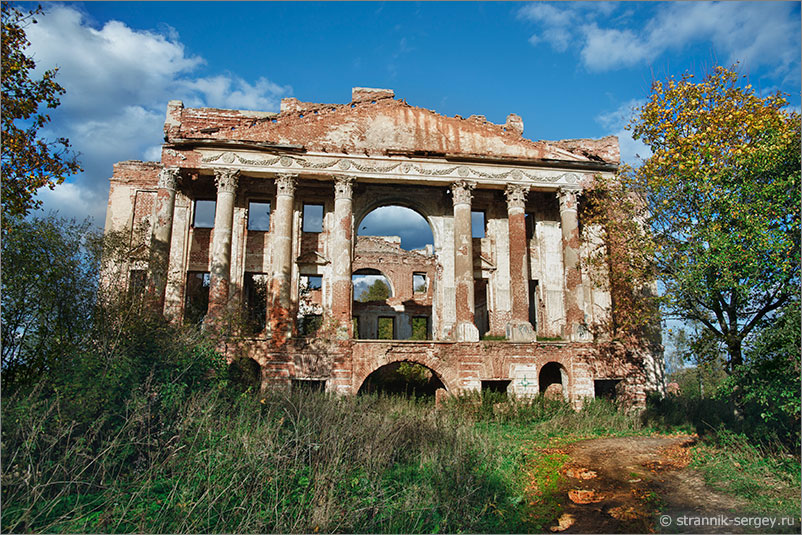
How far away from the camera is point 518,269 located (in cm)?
1828

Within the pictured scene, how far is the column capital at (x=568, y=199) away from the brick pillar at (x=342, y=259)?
7.41m

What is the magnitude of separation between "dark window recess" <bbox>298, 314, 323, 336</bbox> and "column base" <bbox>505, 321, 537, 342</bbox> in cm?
680

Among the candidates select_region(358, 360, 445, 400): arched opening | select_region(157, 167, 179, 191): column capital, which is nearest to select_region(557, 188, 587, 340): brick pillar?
select_region(358, 360, 445, 400): arched opening

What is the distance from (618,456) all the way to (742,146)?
6741 mm

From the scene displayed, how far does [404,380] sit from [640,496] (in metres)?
12.3

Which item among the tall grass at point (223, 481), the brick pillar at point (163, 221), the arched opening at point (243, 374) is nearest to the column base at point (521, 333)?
the arched opening at point (243, 374)

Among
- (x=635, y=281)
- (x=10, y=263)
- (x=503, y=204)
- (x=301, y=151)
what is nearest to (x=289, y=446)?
(x=10, y=263)

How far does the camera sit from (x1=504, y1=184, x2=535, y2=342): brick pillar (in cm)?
1734

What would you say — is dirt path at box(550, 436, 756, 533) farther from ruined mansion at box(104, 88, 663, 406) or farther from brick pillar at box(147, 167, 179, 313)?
brick pillar at box(147, 167, 179, 313)

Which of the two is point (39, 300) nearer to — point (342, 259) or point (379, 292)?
point (342, 259)

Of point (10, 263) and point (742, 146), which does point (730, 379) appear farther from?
point (10, 263)

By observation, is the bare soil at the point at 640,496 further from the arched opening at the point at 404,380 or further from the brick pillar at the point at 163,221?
the brick pillar at the point at 163,221

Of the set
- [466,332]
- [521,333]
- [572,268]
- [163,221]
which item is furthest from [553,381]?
[163,221]

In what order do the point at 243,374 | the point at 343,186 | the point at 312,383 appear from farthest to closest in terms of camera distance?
the point at 343,186, the point at 312,383, the point at 243,374
